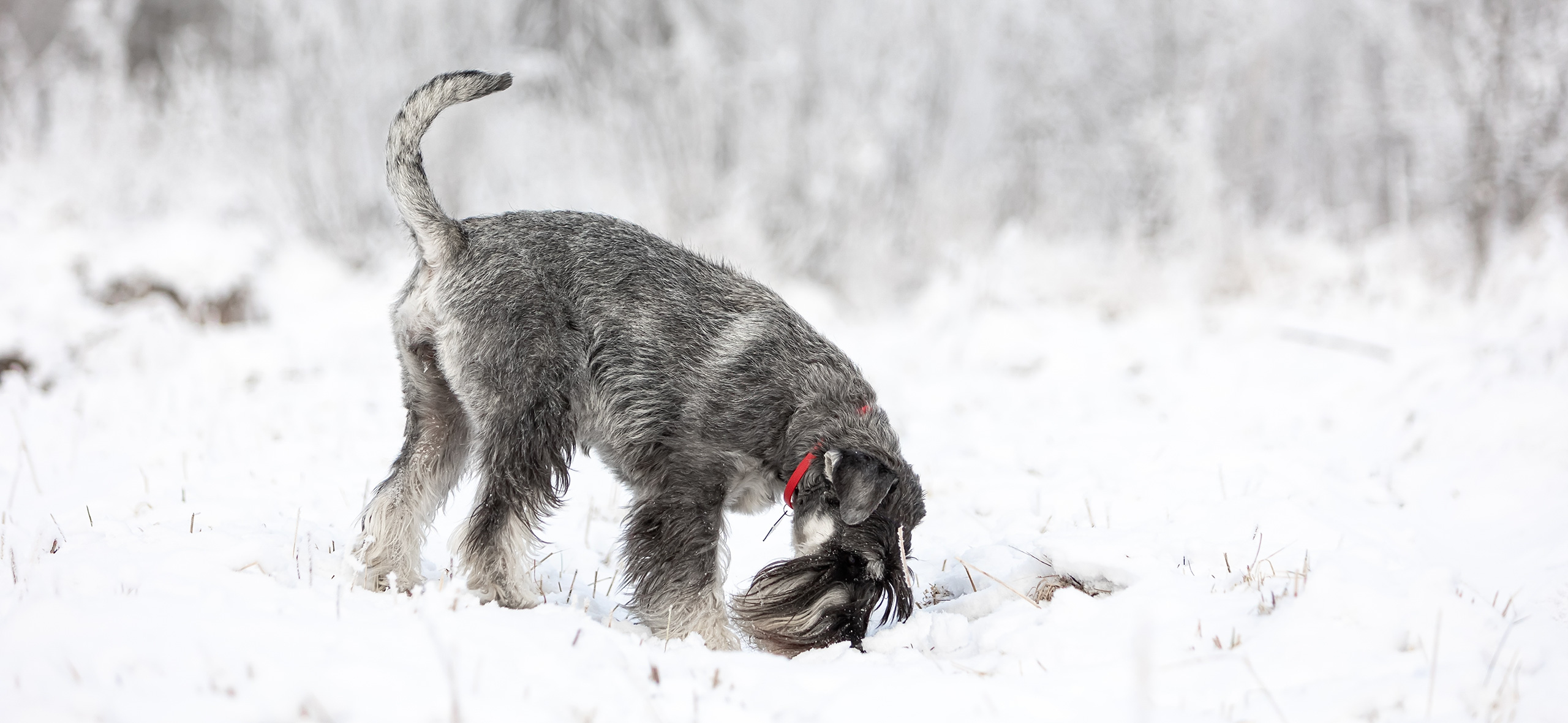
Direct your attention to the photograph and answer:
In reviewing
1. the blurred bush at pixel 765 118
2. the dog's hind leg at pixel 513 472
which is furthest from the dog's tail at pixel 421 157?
the blurred bush at pixel 765 118

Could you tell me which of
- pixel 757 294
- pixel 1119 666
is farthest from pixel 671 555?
pixel 1119 666

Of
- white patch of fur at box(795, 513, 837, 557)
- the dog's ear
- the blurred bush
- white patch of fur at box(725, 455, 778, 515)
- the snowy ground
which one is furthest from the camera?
the blurred bush

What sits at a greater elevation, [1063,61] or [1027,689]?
[1063,61]

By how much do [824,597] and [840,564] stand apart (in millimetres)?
143

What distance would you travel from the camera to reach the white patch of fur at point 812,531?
10.4 ft

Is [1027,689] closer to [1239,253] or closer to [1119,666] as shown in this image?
[1119,666]

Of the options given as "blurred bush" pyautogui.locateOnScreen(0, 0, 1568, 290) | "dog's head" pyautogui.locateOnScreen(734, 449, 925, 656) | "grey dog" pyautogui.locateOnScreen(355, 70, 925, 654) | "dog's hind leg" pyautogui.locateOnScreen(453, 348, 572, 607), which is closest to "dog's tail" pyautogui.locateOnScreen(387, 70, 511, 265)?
"grey dog" pyautogui.locateOnScreen(355, 70, 925, 654)

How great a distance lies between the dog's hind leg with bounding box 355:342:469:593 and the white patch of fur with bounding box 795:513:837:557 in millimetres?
1337

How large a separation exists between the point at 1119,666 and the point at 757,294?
188 centimetres

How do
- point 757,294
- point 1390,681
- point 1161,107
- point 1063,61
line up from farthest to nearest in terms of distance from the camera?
1. point 1063,61
2. point 1161,107
3. point 757,294
4. point 1390,681

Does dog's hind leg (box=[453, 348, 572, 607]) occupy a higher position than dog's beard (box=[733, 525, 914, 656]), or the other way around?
dog's hind leg (box=[453, 348, 572, 607])

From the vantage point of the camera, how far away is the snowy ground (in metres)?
2.11

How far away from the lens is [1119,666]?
2.46 metres

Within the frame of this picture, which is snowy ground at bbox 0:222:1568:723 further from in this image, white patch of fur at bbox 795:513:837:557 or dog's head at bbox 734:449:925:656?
white patch of fur at bbox 795:513:837:557
